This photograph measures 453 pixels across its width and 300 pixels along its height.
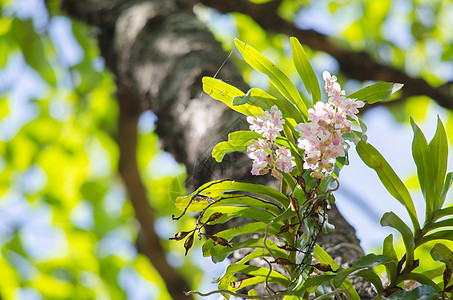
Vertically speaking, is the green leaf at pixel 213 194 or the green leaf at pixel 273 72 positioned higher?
the green leaf at pixel 273 72

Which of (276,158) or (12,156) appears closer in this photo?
Result: (276,158)

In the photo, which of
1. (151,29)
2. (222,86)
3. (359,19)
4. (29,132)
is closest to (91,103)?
(29,132)

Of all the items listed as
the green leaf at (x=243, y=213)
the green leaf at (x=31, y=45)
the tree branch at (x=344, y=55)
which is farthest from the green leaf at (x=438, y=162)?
the green leaf at (x=31, y=45)

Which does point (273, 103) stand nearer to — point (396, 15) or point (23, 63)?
point (23, 63)

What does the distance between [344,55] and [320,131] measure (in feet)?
4.08

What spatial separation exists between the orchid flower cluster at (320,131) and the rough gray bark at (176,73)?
0.11 metres

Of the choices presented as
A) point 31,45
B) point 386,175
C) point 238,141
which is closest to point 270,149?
point 238,141

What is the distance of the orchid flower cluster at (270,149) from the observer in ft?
1.65

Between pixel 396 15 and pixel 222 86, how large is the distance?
8.25 feet

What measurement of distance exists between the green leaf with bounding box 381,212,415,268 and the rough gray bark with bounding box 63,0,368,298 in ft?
0.45

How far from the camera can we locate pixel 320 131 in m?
0.48

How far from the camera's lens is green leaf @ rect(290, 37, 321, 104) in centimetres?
55

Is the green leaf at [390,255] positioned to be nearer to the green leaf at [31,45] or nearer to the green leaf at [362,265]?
Answer: the green leaf at [362,265]

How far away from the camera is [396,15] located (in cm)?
271
